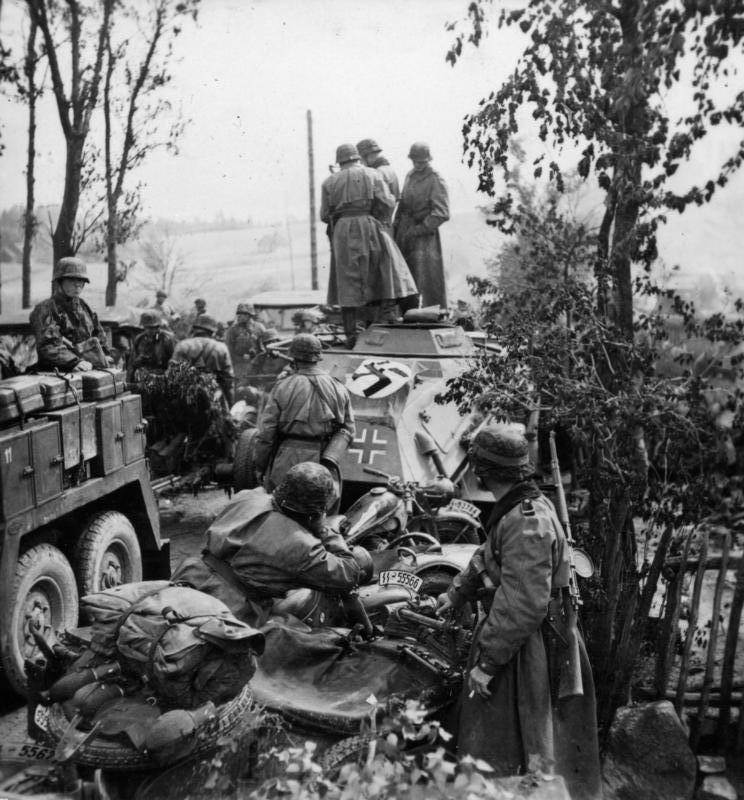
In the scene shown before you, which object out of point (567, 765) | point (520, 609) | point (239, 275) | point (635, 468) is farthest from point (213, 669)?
point (239, 275)

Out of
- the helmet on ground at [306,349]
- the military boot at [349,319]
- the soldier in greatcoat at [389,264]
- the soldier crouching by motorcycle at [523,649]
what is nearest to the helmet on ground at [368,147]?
the soldier in greatcoat at [389,264]

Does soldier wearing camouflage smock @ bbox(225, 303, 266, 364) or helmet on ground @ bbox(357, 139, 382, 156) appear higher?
helmet on ground @ bbox(357, 139, 382, 156)

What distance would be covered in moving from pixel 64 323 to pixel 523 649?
5.18 metres

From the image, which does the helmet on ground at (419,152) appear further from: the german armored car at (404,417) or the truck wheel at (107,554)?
the truck wheel at (107,554)

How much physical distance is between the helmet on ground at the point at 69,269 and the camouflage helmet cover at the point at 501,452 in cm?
463

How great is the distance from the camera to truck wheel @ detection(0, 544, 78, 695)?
519 centimetres

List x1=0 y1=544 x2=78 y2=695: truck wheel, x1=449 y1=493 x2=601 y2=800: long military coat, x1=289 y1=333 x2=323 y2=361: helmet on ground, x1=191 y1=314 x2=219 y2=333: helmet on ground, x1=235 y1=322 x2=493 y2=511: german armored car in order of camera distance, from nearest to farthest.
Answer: x1=449 y1=493 x2=601 y2=800: long military coat
x1=0 y1=544 x2=78 y2=695: truck wheel
x1=289 y1=333 x2=323 y2=361: helmet on ground
x1=235 y1=322 x2=493 y2=511: german armored car
x1=191 y1=314 x2=219 y2=333: helmet on ground

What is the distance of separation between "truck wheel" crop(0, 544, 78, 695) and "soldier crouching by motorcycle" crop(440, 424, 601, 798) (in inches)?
102

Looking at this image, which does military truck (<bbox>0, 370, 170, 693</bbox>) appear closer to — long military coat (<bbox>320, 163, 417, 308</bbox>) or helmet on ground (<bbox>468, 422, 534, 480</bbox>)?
helmet on ground (<bbox>468, 422, 534, 480</bbox>)

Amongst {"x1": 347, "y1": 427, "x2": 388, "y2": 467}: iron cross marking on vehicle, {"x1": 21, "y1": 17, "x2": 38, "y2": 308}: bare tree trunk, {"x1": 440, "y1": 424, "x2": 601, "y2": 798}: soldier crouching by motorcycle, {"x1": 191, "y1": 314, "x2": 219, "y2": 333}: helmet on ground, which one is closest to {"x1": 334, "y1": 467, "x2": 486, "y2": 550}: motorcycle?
{"x1": 347, "y1": 427, "x2": 388, "y2": 467}: iron cross marking on vehicle

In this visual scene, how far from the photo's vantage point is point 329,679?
13.3 ft

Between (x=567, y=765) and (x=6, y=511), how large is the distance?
3.24m

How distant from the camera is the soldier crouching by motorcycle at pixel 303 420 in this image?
714 cm

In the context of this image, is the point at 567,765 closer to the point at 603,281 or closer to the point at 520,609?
the point at 520,609
